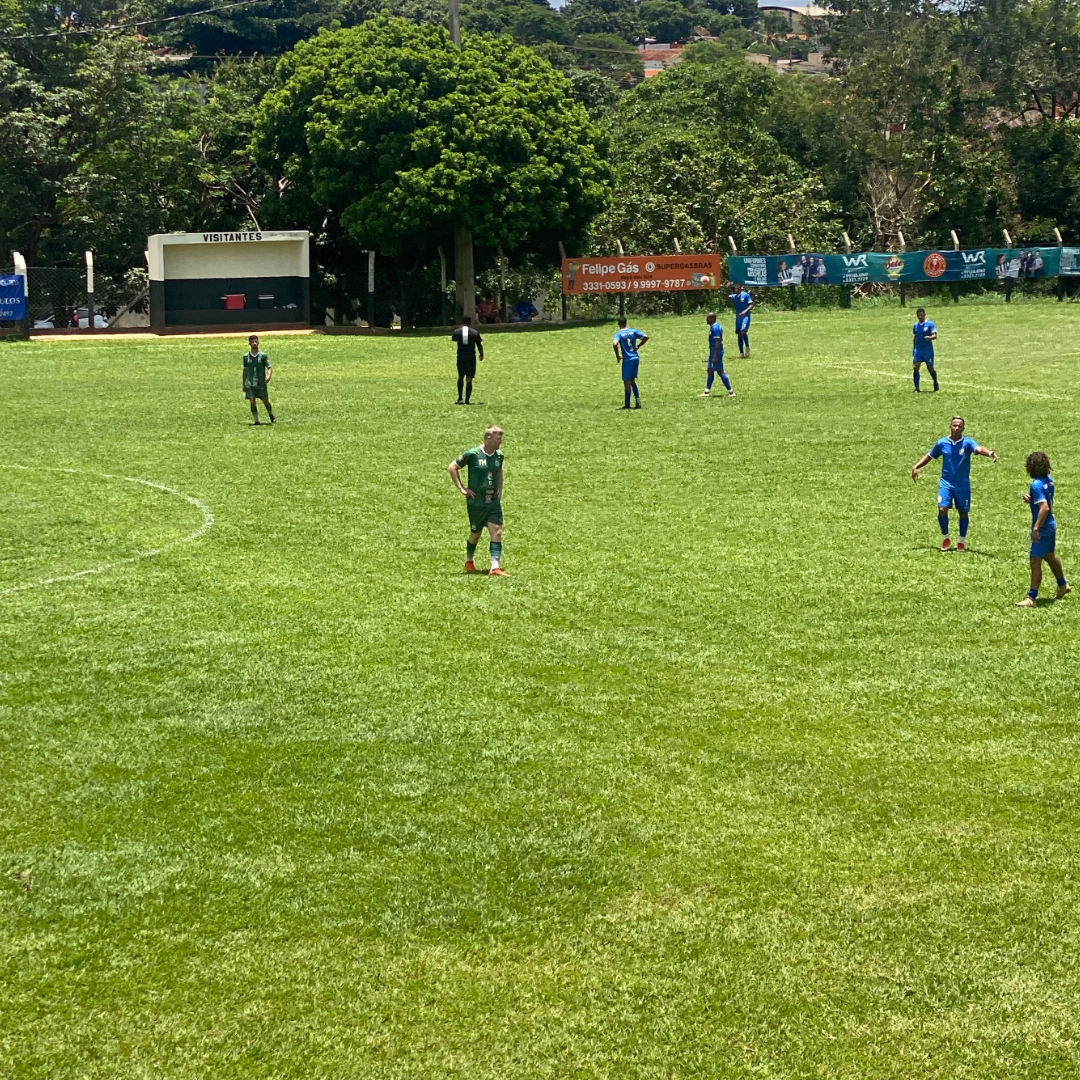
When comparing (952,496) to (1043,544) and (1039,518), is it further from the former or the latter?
(1039,518)

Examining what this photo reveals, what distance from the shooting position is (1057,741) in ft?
35.1

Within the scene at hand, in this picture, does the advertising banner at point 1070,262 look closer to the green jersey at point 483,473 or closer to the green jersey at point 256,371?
the green jersey at point 256,371

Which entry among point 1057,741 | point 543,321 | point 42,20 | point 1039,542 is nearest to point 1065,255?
point 543,321

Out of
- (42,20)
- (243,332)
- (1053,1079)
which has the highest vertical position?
(42,20)

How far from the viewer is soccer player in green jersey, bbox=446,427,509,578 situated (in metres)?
15.1

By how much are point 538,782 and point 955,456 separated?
840 centimetres

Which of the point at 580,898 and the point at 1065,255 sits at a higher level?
the point at 1065,255

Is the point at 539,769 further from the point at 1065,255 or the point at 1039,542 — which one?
the point at 1065,255

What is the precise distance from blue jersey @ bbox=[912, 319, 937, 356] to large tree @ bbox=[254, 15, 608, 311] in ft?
69.8

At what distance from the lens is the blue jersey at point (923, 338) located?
100ft

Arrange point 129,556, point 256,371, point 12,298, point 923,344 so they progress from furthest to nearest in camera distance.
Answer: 1. point 12,298
2. point 923,344
3. point 256,371
4. point 129,556

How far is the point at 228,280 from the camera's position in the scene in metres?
49.8

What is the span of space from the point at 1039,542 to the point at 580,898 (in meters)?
7.59

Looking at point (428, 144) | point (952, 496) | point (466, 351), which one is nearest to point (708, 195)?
point (428, 144)
